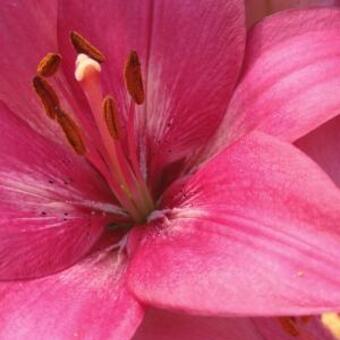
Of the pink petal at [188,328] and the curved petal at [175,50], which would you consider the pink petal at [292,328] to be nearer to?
the pink petal at [188,328]

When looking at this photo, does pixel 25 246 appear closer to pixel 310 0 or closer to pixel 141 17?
pixel 141 17

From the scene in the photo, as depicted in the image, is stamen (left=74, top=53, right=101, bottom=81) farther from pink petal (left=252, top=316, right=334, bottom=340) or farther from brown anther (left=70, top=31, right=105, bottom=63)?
pink petal (left=252, top=316, right=334, bottom=340)

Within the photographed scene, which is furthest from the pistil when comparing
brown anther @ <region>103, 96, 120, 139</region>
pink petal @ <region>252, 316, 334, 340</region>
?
pink petal @ <region>252, 316, 334, 340</region>

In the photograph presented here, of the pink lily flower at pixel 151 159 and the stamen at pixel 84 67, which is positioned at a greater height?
the stamen at pixel 84 67

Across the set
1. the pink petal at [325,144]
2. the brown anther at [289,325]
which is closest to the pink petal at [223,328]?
the brown anther at [289,325]

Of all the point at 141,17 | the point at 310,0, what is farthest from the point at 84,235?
the point at 310,0
